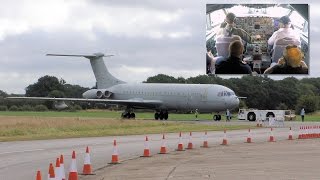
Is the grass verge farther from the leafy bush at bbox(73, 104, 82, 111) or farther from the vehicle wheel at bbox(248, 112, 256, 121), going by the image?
the leafy bush at bbox(73, 104, 82, 111)

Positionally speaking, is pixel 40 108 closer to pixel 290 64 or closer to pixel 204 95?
pixel 204 95

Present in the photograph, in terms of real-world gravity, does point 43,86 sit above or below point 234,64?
above

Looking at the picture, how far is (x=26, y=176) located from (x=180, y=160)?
6.46 metres

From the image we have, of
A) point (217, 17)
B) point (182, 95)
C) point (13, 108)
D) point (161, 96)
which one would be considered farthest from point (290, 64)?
point (13, 108)

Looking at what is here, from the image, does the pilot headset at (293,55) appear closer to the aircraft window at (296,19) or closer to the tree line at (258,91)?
the aircraft window at (296,19)

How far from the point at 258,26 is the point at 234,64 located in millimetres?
4232

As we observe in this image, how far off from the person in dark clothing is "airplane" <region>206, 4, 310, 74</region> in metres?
0.48

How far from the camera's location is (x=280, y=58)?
64.1 metres

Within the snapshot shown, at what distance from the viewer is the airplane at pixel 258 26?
62.1 metres

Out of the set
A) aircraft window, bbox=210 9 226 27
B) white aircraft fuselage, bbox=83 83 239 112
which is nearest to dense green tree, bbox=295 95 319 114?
white aircraft fuselage, bbox=83 83 239 112

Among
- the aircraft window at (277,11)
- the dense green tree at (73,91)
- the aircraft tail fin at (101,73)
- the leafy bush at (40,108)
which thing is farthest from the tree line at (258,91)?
the aircraft window at (277,11)

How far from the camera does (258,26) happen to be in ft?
206

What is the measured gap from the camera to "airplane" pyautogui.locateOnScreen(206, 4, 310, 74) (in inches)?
2443

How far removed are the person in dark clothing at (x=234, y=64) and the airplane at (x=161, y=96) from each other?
1.69 meters
